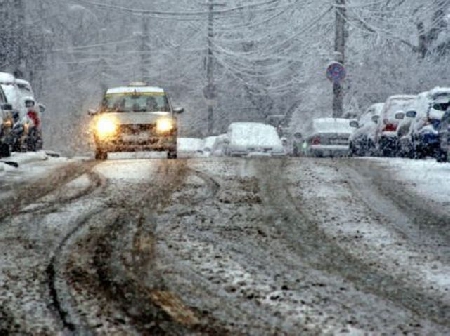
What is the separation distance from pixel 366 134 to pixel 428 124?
716 cm

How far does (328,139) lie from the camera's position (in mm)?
27312

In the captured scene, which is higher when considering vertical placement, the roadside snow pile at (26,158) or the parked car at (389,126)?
the parked car at (389,126)

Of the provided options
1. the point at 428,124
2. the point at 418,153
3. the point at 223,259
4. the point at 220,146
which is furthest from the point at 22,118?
the point at 223,259

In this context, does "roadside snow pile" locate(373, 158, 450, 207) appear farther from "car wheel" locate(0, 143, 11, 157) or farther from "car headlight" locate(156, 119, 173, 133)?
"car wheel" locate(0, 143, 11, 157)

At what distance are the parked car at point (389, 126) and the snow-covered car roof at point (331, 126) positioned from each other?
413 centimetres

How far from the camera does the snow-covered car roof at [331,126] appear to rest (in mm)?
27556

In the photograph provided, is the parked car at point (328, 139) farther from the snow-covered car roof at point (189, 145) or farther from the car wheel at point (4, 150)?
the car wheel at point (4, 150)

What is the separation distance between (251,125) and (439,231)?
799 inches

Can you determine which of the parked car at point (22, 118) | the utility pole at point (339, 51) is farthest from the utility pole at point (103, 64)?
the parked car at point (22, 118)

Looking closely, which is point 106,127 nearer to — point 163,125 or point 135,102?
point 163,125

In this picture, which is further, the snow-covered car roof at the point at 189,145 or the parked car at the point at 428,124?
the snow-covered car roof at the point at 189,145

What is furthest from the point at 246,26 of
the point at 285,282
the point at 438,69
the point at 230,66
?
the point at 285,282

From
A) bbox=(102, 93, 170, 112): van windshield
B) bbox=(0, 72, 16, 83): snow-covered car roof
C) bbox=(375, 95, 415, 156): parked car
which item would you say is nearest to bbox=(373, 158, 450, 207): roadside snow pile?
bbox=(102, 93, 170, 112): van windshield

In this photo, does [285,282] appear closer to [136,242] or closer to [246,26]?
[136,242]
